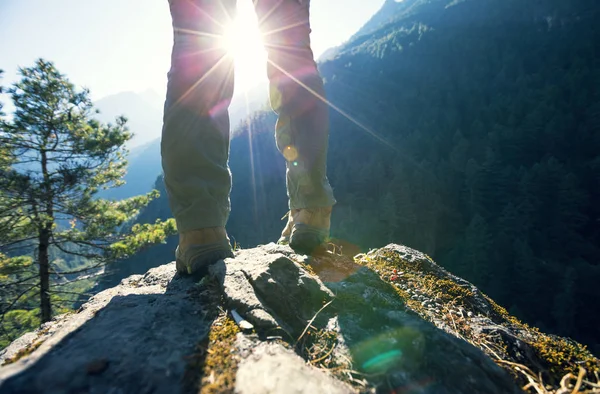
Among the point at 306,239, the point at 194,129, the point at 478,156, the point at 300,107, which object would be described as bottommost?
the point at 306,239

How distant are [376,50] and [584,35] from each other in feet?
151

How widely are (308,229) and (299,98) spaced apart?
94cm

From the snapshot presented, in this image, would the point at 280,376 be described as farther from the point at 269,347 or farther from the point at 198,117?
the point at 198,117

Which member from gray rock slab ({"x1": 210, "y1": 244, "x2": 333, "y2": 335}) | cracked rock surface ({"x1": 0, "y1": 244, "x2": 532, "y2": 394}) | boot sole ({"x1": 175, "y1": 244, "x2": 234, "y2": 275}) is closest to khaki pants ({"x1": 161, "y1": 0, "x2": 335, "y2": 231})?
boot sole ({"x1": 175, "y1": 244, "x2": 234, "y2": 275})

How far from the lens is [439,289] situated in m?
1.70

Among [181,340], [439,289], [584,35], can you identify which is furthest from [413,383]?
[584,35]

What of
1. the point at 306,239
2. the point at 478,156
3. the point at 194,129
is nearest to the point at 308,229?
the point at 306,239

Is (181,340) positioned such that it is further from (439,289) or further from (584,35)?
(584,35)

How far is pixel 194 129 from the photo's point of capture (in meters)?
1.67

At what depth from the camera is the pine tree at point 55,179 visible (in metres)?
8.10

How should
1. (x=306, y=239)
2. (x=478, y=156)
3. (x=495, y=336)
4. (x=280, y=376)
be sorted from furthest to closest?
(x=478, y=156)
(x=306, y=239)
(x=495, y=336)
(x=280, y=376)

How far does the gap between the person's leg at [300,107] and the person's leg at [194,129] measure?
1.95ft

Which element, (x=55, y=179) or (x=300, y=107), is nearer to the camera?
(x=300, y=107)

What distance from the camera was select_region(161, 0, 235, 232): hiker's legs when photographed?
1.66m
